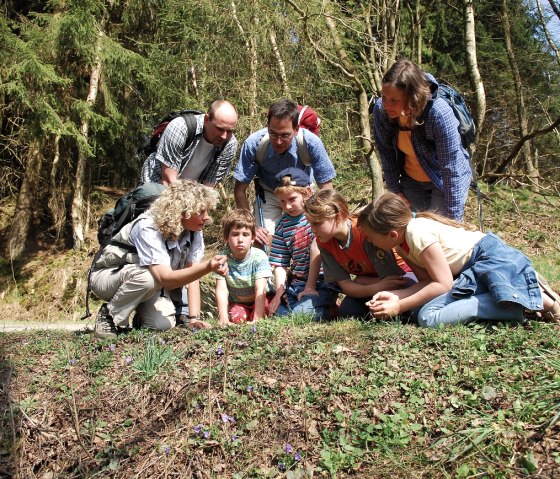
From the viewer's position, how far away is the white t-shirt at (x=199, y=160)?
17.5 ft

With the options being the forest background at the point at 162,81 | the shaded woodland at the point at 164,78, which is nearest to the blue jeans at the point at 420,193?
the forest background at the point at 162,81

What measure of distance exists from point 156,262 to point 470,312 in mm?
2390

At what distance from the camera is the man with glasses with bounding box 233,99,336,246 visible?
4.96 metres

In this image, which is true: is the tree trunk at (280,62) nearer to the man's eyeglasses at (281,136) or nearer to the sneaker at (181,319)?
the man's eyeglasses at (281,136)

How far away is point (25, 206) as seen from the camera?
48.2 ft

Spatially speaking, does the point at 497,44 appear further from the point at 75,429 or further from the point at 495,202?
the point at 75,429

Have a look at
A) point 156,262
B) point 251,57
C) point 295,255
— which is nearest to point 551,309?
point 295,255

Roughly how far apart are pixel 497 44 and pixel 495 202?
7.70m

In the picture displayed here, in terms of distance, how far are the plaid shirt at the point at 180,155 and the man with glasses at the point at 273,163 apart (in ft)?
0.63

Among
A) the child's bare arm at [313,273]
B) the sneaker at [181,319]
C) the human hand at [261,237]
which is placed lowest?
the sneaker at [181,319]

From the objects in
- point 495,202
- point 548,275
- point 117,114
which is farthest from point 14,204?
point 548,275

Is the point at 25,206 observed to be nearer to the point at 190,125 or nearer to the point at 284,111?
the point at 190,125

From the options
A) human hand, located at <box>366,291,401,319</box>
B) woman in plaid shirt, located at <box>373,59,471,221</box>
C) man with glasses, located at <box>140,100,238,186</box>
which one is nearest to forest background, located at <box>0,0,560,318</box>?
man with glasses, located at <box>140,100,238,186</box>

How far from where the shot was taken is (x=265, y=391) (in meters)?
3.60
